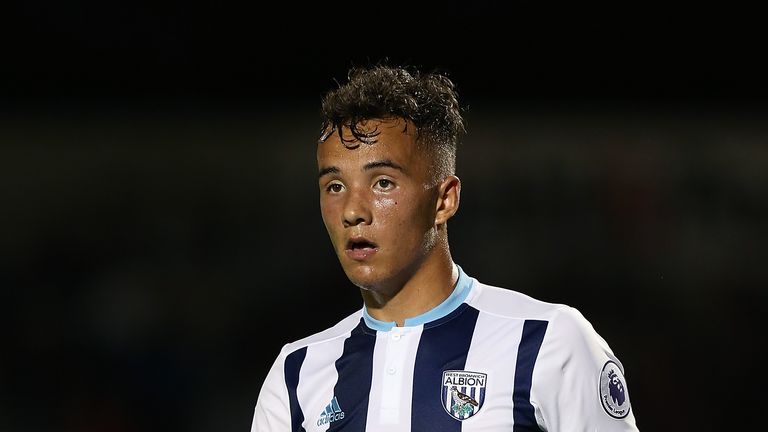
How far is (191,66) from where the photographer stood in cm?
547

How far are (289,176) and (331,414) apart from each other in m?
3.30

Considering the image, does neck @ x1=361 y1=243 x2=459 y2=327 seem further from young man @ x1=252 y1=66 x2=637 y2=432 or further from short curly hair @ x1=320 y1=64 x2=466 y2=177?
short curly hair @ x1=320 y1=64 x2=466 y2=177

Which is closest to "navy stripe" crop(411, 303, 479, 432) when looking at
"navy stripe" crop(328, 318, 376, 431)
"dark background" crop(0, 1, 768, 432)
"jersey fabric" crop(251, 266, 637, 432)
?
"jersey fabric" crop(251, 266, 637, 432)

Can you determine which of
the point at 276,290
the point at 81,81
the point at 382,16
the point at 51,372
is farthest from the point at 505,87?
the point at 51,372

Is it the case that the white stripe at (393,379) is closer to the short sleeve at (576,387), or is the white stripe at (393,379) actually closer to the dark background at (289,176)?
the short sleeve at (576,387)

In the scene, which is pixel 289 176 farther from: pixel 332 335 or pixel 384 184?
pixel 384 184

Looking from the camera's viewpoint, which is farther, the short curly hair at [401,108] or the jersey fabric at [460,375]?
the short curly hair at [401,108]

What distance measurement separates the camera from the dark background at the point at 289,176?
16.6 ft

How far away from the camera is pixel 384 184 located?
220 cm

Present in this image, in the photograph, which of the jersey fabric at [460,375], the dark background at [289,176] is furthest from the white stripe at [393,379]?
the dark background at [289,176]

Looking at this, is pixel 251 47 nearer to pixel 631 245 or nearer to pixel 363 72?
pixel 631 245

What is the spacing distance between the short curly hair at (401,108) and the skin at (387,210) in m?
0.02

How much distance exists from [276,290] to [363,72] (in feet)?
9.73

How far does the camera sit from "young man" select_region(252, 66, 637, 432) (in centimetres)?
208
